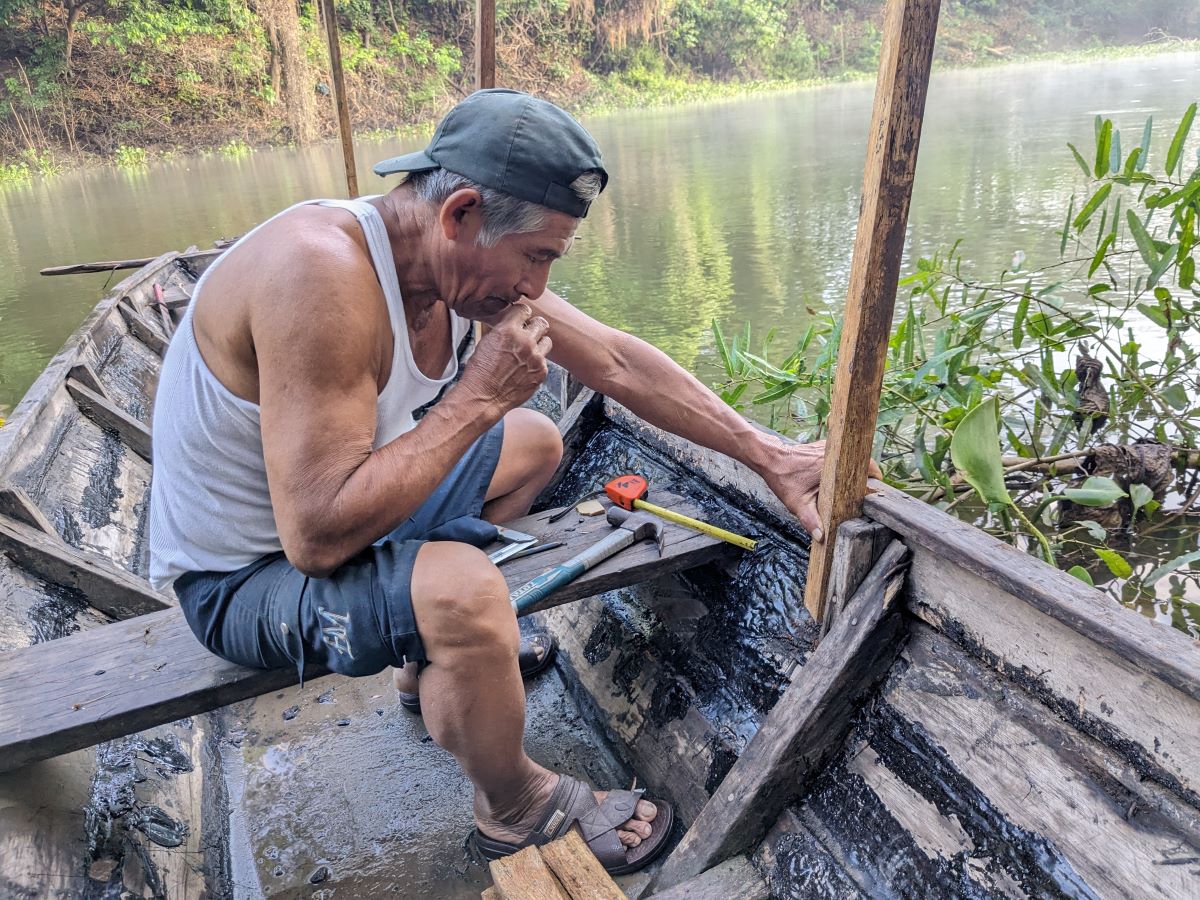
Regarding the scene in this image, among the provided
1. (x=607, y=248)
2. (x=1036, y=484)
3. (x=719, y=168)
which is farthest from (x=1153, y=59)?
(x=1036, y=484)

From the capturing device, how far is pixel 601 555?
1.58 meters

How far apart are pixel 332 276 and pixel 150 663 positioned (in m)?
0.74

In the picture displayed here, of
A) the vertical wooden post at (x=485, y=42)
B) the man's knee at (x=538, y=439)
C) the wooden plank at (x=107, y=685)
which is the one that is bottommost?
the wooden plank at (x=107, y=685)

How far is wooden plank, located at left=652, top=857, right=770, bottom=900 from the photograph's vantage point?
123 cm

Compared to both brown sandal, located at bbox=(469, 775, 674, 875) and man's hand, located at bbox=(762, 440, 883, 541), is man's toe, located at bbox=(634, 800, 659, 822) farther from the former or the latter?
man's hand, located at bbox=(762, 440, 883, 541)

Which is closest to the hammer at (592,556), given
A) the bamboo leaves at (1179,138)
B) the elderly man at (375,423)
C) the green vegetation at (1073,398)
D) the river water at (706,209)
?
the elderly man at (375,423)

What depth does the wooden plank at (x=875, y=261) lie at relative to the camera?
3.48 feet

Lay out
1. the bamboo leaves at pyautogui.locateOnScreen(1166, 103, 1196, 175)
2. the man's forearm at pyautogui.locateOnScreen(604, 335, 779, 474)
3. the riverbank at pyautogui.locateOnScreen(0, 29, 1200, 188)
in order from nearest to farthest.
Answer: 1. the man's forearm at pyautogui.locateOnScreen(604, 335, 779, 474)
2. the bamboo leaves at pyautogui.locateOnScreen(1166, 103, 1196, 175)
3. the riverbank at pyautogui.locateOnScreen(0, 29, 1200, 188)

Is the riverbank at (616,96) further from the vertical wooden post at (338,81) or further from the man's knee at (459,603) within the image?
the man's knee at (459,603)

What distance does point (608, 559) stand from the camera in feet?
5.23

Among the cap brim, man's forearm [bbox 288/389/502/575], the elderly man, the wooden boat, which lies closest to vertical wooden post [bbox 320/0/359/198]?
the wooden boat

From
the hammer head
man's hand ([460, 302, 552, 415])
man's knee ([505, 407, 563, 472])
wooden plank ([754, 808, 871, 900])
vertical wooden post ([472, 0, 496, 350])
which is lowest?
wooden plank ([754, 808, 871, 900])

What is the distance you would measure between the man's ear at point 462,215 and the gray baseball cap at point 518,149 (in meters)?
0.03

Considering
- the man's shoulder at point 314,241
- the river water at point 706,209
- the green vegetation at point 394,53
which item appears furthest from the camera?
the green vegetation at point 394,53
